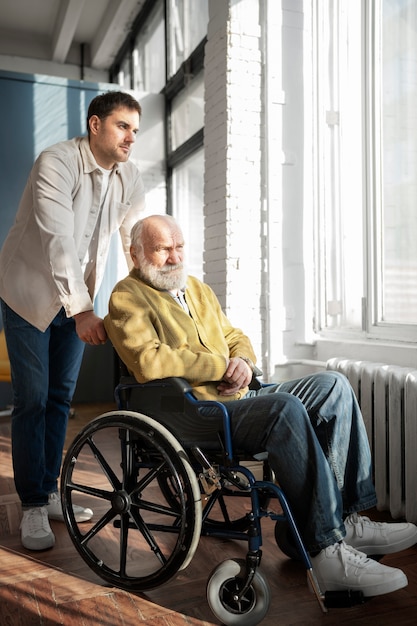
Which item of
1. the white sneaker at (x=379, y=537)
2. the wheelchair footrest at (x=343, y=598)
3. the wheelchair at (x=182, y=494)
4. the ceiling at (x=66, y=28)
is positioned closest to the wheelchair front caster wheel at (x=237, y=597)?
the wheelchair at (x=182, y=494)

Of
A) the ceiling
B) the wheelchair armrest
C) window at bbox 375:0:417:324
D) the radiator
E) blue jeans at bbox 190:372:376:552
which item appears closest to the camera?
blue jeans at bbox 190:372:376:552

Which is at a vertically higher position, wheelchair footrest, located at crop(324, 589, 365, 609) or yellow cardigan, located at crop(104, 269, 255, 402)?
yellow cardigan, located at crop(104, 269, 255, 402)

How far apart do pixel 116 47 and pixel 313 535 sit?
605 cm

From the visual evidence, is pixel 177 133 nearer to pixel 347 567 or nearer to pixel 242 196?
pixel 242 196

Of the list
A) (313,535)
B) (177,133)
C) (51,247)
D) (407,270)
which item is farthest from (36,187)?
(177,133)

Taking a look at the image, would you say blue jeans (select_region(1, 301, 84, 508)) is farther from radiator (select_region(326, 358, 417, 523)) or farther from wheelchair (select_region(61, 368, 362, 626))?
radiator (select_region(326, 358, 417, 523))

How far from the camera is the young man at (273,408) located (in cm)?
139

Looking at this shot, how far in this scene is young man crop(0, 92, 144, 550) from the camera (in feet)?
6.09

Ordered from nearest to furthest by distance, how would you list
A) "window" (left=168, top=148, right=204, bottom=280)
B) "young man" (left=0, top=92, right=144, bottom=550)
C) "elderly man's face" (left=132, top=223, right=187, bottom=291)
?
"elderly man's face" (left=132, top=223, right=187, bottom=291)
"young man" (left=0, top=92, right=144, bottom=550)
"window" (left=168, top=148, right=204, bottom=280)

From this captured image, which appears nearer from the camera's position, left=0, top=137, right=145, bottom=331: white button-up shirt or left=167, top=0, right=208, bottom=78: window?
left=0, top=137, right=145, bottom=331: white button-up shirt

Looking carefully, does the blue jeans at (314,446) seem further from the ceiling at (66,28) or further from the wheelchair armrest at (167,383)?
the ceiling at (66,28)

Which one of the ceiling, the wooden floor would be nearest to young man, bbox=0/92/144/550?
the wooden floor

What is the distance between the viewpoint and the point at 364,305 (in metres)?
2.58

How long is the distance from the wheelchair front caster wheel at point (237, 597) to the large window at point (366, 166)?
1.26 m
